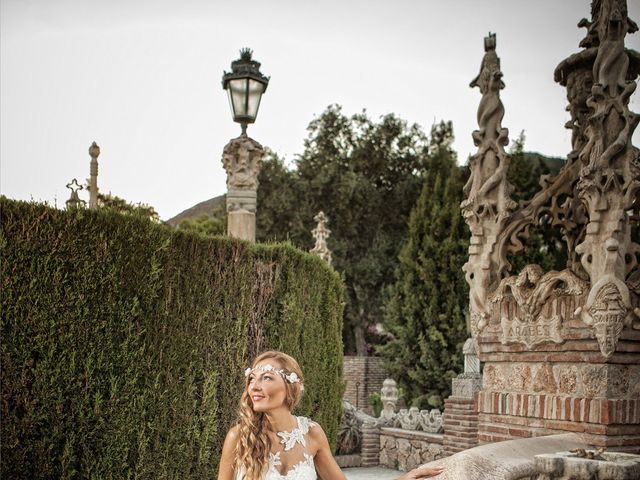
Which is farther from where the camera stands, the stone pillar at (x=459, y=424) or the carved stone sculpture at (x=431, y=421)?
the carved stone sculpture at (x=431, y=421)

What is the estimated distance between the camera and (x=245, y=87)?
7.63 m

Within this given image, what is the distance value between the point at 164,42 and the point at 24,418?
448cm

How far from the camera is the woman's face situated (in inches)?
138

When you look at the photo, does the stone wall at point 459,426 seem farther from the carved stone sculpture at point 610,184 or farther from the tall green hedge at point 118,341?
the carved stone sculpture at point 610,184

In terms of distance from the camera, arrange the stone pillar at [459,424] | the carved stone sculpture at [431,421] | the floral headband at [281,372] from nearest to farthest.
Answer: the floral headband at [281,372], the stone pillar at [459,424], the carved stone sculpture at [431,421]

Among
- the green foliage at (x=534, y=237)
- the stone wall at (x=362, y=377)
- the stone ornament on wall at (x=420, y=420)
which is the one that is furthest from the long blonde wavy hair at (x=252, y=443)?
the stone wall at (x=362, y=377)

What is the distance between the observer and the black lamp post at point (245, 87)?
7.62 meters

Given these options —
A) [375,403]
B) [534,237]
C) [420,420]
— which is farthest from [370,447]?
[375,403]

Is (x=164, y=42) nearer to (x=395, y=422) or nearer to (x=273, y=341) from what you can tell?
(x=273, y=341)

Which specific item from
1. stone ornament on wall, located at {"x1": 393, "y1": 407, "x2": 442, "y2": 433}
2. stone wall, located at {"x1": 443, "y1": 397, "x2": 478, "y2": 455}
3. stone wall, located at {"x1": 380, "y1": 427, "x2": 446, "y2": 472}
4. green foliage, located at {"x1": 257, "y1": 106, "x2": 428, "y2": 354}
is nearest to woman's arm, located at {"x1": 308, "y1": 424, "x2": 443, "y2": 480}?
stone wall, located at {"x1": 443, "y1": 397, "x2": 478, "y2": 455}

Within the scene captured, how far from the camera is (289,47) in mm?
9078

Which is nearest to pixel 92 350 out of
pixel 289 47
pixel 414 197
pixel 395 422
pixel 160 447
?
pixel 160 447

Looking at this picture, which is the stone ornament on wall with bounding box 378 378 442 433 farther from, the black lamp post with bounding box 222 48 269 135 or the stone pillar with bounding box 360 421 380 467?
the black lamp post with bounding box 222 48 269 135

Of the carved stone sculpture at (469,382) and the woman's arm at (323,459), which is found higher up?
the woman's arm at (323,459)
